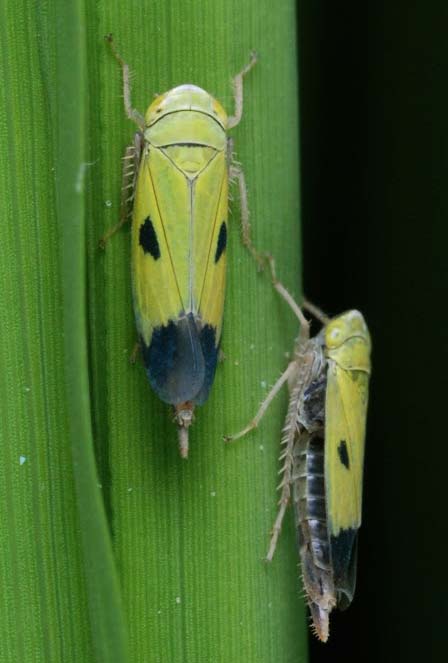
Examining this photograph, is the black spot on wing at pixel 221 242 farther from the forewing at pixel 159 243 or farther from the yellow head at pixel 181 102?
the yellow head at pixel 181 102

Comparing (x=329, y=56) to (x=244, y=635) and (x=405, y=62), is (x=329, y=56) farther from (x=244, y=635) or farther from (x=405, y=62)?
(x=244, y=635)

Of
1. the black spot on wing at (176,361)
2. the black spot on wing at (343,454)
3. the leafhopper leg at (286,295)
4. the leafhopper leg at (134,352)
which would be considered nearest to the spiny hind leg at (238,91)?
the leafhopper leg at (286,295)

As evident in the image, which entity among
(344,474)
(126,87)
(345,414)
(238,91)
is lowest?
(344,474)

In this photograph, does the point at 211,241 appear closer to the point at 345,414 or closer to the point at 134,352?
the point at 134,352

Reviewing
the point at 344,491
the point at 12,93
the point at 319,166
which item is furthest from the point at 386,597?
the point at 12,93

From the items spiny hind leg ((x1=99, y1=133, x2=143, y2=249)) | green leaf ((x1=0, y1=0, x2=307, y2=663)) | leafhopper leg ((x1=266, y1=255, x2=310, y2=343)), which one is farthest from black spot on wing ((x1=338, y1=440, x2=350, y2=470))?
spiny hind leg ((x1=99, y1=133, x2=143, y2=249))

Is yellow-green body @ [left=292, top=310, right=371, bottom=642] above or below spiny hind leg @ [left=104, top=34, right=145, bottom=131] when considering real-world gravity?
below

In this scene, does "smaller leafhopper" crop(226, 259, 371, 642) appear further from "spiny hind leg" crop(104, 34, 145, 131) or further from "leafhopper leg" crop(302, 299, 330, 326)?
"spiny hind leg" crop(104, 34, 145, 131)

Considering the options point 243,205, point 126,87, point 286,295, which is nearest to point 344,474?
point 286,295
